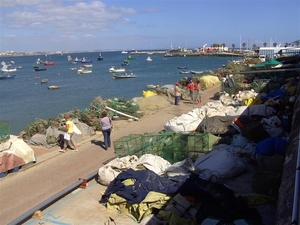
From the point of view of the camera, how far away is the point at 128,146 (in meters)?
10.6

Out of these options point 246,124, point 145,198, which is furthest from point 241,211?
point 246,124

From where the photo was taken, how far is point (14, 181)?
10.1 metres

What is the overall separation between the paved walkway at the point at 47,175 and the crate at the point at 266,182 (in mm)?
4852

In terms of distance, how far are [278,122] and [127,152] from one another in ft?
16.1

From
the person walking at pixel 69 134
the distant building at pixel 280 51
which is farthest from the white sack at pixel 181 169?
the distant building at pixel 280 51

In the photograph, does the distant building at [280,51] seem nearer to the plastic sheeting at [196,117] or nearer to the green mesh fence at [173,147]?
the plastic sheeting at [196,117]

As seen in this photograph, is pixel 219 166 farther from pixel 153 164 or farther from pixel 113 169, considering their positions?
pixel 113 169

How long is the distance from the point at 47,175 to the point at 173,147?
378 cm

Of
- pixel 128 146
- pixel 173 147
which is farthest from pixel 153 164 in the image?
pixel 128 146

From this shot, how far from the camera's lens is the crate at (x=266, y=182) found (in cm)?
721

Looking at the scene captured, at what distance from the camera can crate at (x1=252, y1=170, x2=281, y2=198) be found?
23.7ft

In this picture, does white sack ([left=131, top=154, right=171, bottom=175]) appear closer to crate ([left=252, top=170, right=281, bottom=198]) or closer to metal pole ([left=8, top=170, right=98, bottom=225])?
metal pole ([left=8, top=170, right=98, bottom=225])

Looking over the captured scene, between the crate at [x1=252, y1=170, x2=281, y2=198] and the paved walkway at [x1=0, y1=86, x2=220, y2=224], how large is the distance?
4.85 meters

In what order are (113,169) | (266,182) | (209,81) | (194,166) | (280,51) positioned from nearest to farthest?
(266,182) → (194,166) → (113,169) → (209,81) → (280,51)
